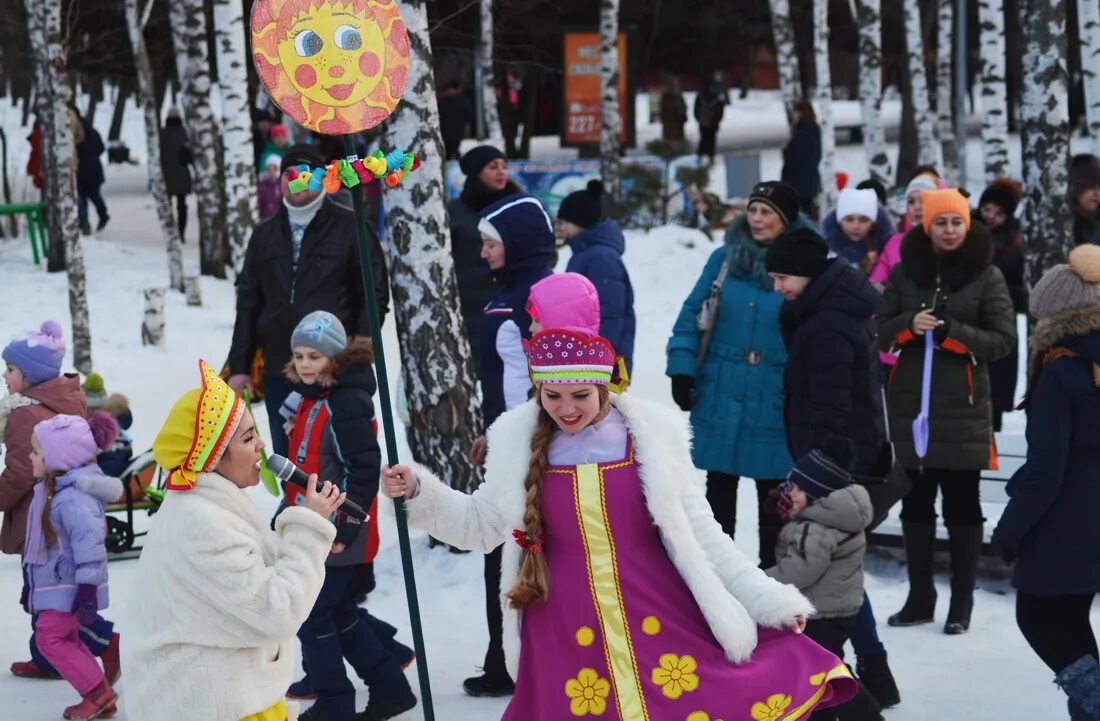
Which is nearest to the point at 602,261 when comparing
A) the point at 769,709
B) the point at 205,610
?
the point at 769,709

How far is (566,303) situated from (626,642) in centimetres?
120

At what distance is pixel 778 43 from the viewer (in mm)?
22828

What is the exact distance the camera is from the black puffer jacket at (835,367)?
231 inches

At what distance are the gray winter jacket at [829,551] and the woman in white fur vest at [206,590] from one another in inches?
79.5

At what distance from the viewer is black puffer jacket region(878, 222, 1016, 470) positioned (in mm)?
7066

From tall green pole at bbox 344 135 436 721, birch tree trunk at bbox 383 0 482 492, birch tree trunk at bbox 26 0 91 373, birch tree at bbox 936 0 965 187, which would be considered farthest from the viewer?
birch tree at bbox 936 0 965 187

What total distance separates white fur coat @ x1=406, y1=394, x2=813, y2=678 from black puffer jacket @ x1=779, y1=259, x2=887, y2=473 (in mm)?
1327

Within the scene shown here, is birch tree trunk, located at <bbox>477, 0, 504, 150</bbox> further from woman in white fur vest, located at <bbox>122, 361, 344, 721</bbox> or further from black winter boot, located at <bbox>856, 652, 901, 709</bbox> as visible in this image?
woman in white fur vest, located at <bbox>122, 361, 344, 721</bbox>

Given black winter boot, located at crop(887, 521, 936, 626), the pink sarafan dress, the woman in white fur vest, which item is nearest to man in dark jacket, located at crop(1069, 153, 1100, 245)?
black winter boot, located at crop(887, 521, 936, 626)

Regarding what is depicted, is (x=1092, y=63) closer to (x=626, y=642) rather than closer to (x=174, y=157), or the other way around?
(x=174, y=157)

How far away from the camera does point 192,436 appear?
4.13 metres

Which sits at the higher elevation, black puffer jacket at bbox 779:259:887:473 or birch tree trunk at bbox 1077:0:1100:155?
birch tree trunk at bbox 1077:0:1100:155

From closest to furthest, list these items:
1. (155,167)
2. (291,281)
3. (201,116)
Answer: (291,281) < (201,116) < (155,167)

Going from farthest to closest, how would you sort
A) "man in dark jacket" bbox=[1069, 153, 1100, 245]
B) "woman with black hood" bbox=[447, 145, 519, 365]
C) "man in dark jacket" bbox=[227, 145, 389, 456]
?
"man in dark jacket" bbox=[1069, 153, 1100, 245], "woman with black hood" bbox=[447, 145, 519, 365], "man in dark jacket" bbox=[227, 145, 389, 456]
